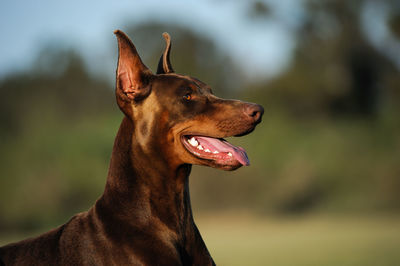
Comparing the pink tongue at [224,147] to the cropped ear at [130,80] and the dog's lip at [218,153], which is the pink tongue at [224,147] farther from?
the cropped ear at [130,80]

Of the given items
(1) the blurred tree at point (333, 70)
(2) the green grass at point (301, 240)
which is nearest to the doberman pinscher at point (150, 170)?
(2) the green grass at point (301, 240)

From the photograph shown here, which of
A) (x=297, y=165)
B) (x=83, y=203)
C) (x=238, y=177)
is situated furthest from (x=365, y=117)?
(x=83, y=203)

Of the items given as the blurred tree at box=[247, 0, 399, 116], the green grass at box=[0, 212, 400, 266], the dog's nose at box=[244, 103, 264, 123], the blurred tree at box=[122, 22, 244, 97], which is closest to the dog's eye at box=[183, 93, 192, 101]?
the dog's nose at box=[244, 103, 264, 123]

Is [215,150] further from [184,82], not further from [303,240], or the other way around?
[303,240]

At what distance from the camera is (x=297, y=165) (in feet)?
75.5

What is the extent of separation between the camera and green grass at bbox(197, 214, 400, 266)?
1102 cm

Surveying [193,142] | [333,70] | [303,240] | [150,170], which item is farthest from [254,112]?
[333,70]

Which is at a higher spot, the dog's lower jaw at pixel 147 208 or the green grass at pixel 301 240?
the dog's lower jaw at pixel 147 208

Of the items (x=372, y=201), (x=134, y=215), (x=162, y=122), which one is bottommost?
(x=372, y=201)

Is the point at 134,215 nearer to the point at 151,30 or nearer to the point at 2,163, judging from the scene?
the point at 2,163

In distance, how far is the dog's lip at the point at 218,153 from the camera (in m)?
3.78

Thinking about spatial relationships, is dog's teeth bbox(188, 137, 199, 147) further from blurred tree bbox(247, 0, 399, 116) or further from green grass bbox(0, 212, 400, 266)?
blurred tree bbox(247, 0, 399, 116)

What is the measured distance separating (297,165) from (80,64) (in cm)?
1453

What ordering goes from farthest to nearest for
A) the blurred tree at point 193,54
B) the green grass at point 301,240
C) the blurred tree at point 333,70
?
the blurred tree at point 193,54, the blurred tree at point 333,70, the green grass at point 301,240
